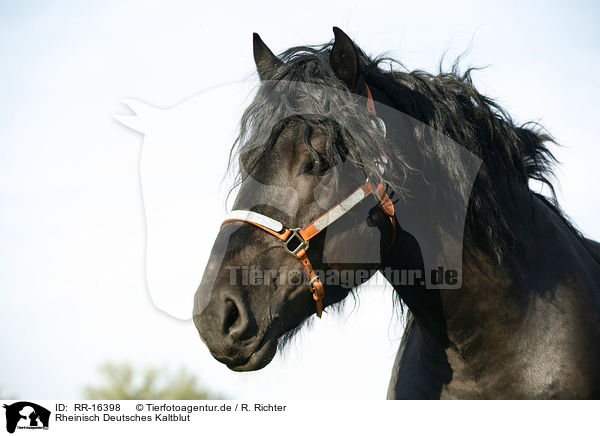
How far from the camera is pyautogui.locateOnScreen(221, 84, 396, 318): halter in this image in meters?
2.96

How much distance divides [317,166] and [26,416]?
8.23ft

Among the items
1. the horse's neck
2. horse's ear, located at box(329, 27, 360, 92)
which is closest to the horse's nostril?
the horse's neck

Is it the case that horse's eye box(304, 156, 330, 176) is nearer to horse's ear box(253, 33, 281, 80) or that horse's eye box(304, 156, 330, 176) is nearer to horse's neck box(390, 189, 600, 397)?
A: horse's neck box(390, 189, 600, 397)

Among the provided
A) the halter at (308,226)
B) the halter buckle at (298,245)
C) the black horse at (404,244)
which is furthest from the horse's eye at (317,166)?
the halter buckle at (298,245)

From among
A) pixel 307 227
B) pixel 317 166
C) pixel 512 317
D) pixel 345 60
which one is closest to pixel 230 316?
pixel 307 227

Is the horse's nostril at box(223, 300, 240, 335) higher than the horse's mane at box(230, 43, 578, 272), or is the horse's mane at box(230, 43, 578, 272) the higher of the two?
the horse's mane at box(230, 43, 578, 272)

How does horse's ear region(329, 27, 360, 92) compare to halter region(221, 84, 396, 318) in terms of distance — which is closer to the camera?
halter region(221, 84, 396, 318)

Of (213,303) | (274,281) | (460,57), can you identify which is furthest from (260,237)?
(460,57)

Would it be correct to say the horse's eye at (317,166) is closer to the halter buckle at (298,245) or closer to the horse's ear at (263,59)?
the halter buckle at (298,245)

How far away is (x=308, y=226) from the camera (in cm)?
301

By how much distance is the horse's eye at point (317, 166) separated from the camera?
3014 millimetres

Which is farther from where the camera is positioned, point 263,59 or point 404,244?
point 263,59

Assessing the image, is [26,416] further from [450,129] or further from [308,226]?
[450,129]

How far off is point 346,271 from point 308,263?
0.25m
